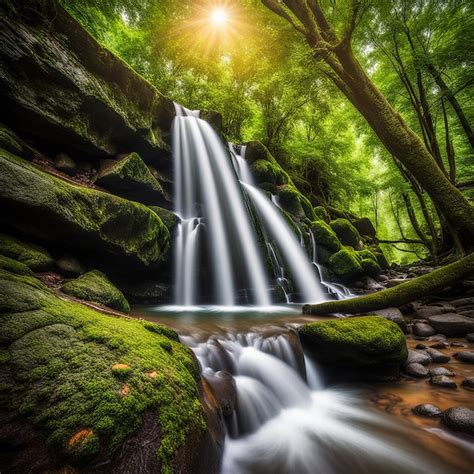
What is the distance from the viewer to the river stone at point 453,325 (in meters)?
4.45

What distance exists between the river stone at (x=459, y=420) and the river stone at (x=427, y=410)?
0.36 ft

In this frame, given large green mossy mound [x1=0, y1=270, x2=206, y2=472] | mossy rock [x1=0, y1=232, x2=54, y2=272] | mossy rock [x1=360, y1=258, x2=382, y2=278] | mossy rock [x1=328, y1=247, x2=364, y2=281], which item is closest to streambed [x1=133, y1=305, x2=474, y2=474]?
large green mossy mound [x1=0, y1=270, x2=206, y2=472]

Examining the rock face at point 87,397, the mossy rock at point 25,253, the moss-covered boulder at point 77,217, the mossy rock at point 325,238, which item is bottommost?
the rock face at point 87,397

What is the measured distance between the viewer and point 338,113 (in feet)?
54.4

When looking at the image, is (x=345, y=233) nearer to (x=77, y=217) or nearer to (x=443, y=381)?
(x=443, y=381)

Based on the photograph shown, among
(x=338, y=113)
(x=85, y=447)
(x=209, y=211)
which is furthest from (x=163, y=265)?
(x=338, y=113)

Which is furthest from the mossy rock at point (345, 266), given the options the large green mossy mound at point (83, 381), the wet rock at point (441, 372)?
the large green mossy mound at point (83, 381)

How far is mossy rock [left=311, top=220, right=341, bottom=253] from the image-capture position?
1066 centimetres

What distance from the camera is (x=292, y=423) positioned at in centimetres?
260

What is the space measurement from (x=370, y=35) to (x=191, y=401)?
1006 centimetres

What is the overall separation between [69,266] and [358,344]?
4.47m

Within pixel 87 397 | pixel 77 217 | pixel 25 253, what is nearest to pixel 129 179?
pixel 77 217

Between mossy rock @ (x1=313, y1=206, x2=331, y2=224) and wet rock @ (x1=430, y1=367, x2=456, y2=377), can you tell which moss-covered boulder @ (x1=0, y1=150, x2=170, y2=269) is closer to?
wet rock @ (x1=430, y1=367, x2=456, y2=377)

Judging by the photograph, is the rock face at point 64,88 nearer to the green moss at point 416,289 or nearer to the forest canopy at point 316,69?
the forest canopy at point 316,69
